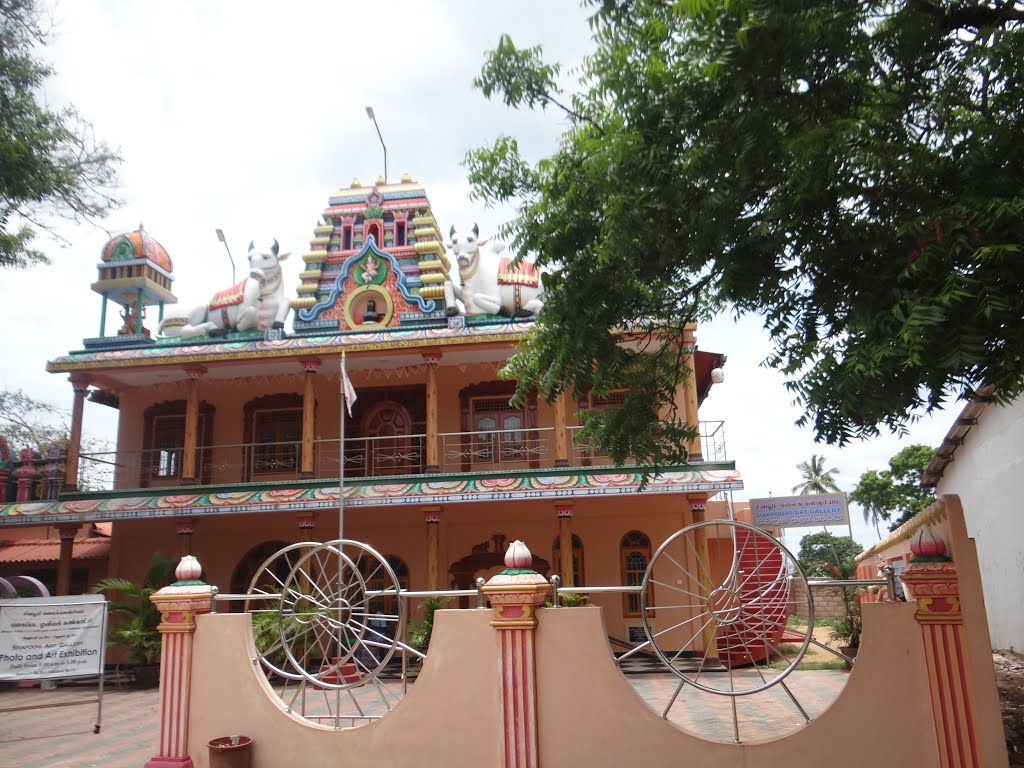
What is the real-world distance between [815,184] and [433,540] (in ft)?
36.3

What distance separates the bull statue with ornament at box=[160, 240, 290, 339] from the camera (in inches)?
634

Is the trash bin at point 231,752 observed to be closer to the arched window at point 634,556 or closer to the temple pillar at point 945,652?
the temple pillar at point 945,652

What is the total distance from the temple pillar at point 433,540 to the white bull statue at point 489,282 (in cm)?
374

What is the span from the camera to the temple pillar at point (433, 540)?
1462 centimetres

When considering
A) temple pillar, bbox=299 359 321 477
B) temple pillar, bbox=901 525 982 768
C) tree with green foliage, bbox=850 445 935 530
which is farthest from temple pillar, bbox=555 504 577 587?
tree with green foliage, bbox=850 445 935 530

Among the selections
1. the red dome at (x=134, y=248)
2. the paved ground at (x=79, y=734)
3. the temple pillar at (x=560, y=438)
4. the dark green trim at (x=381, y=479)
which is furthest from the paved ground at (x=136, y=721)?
the red dome at (x=134, y=248)

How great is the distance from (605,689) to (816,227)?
137 inches

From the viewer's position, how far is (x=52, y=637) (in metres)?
9.36

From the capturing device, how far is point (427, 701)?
611 centimetres

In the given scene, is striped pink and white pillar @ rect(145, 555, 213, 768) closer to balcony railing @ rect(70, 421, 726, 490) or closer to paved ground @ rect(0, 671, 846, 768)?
paved ground @ rect(0, 671, 846, 768)

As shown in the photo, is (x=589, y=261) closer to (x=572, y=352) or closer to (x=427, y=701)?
(x=572, y=352)

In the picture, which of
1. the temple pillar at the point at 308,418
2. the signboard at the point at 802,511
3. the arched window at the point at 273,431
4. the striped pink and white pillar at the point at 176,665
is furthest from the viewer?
the arched window at the point at 273,431

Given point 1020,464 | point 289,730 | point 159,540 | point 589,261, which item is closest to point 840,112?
point 589,261

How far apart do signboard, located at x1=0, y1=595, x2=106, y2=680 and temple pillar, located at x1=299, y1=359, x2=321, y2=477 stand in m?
5.70
